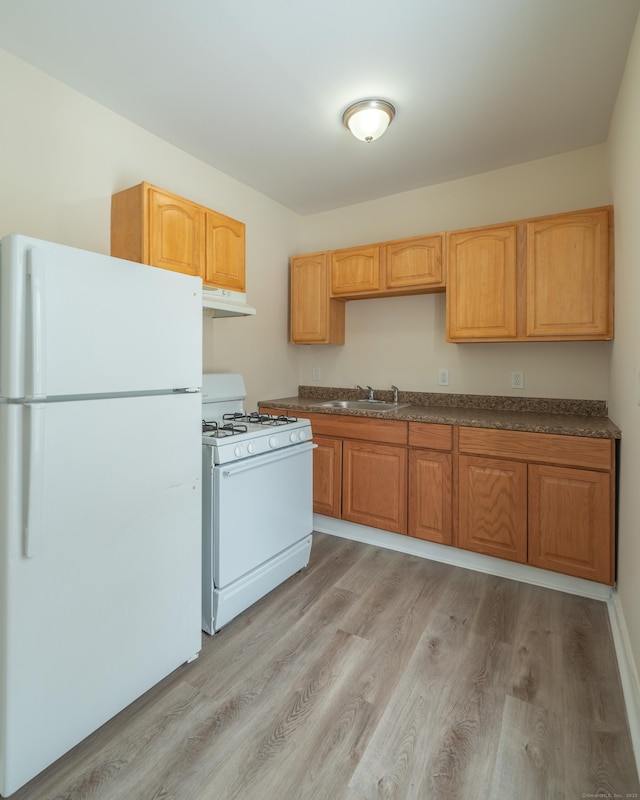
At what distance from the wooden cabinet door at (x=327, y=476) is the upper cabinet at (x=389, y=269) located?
120 cm

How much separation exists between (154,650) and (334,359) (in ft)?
8.64

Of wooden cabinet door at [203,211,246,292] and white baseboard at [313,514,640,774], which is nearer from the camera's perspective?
white baseboard at [313,514,640,774]

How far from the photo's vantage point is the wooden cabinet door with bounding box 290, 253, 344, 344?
342 centimetres

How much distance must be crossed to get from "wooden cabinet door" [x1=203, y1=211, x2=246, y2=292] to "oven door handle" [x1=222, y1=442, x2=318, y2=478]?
3.59 feet

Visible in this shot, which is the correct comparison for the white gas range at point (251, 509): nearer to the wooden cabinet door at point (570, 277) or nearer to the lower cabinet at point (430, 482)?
the lower cabinet at point (430, 482)

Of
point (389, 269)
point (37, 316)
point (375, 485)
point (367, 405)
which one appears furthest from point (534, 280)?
point (37, 316)

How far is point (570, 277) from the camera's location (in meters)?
2.42

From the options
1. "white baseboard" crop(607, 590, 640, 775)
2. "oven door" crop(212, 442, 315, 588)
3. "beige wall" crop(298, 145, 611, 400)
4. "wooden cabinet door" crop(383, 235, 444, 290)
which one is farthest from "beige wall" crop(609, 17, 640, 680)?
"oven door" crop(212, 442, 315, 588)

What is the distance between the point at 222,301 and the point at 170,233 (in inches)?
17.9

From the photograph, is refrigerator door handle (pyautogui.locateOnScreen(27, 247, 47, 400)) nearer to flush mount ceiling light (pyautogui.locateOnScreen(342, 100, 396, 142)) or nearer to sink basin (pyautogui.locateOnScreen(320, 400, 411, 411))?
flush mount ceiling light (pyautogui.locateOnScreen(342, 100, 396, 142))

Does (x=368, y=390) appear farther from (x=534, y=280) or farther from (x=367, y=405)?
(x=534, y=280)

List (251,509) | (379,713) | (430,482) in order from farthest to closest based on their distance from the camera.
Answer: (430,482) → (251,509) → (379,713)

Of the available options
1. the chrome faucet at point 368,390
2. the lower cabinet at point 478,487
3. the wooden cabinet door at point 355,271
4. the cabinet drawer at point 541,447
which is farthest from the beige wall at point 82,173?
the cabinet drawer at point 541,447

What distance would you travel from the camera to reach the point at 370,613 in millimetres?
2102
